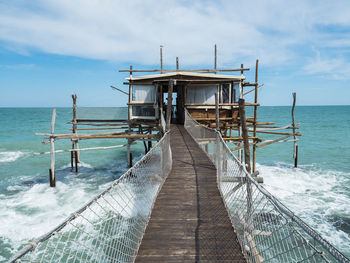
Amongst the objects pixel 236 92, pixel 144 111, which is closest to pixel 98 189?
pixel 144 111

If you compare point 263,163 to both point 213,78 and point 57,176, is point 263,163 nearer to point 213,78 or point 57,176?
point 213,78

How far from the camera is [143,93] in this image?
16.2m

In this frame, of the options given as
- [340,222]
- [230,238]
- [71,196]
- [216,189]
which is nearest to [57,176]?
[71,196]

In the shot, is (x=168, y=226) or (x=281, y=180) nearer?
(x=168, y=226)

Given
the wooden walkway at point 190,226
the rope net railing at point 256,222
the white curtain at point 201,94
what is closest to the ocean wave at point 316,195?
the rope net railing at point 256,222

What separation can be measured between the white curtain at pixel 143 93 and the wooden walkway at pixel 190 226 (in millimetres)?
9783

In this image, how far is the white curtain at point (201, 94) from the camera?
15.6 meters

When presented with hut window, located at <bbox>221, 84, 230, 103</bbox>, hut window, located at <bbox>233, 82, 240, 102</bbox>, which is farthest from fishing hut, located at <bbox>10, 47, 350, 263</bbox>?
hut window, located at <bbox>233, 82, 240, 102</bbox>

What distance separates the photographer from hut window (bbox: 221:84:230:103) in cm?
1543

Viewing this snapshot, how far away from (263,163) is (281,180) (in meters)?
5.62

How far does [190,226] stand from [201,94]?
12166mm

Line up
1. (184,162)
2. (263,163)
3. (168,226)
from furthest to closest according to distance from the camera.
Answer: (263,163)
(184,162)
(168,226)

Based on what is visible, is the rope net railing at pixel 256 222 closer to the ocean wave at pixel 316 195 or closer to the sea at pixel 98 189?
the ocean wave at pixel 316 195

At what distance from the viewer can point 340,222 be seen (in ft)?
32.6
